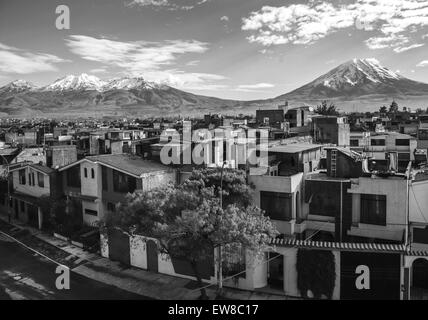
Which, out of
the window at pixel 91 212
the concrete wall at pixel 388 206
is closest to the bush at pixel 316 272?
the concrete wall at pixel 388 206

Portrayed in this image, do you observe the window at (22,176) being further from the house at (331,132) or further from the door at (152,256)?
the house at (331,132)

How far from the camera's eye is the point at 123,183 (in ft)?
85.6

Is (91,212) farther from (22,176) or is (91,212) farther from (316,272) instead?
(316,272)

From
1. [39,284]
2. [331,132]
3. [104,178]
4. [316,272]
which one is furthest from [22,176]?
[331,132]

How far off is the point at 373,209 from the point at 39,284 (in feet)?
58.7

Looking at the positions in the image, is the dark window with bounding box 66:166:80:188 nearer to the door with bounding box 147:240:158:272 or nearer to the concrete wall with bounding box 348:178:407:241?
the door with bounding box 147:240:158:272

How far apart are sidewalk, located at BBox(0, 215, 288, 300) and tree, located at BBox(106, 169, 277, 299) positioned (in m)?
1.34

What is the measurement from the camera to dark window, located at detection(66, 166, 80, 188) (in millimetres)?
29109

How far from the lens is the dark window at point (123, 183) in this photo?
25.6 meters

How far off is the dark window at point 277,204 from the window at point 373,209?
381cm

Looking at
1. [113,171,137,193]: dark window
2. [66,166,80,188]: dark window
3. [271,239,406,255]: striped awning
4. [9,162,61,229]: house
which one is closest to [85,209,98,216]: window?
[66,166,80,188]: dark window
